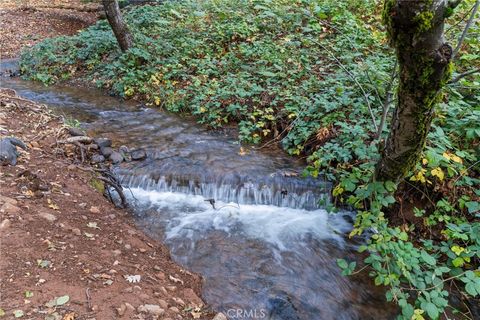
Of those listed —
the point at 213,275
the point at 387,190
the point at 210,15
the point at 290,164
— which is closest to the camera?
the point at 387,190

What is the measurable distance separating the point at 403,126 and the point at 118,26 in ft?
26.5

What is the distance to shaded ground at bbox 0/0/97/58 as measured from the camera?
1336 cm

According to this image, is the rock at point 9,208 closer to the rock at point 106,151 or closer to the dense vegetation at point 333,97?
the rock at point 106,151

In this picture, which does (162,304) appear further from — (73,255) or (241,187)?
(241,187)

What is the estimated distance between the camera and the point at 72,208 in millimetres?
3639

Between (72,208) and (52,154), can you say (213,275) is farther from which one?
(52,154)

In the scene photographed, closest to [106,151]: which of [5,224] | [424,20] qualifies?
[5,224]

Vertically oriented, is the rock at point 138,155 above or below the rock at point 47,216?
below

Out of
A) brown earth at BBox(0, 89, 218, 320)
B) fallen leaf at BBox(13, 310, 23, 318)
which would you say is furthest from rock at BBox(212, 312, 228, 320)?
fallen leaf at BBox(13, 310, 23, 318)

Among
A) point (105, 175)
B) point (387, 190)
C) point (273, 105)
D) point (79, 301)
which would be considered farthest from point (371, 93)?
point (79, 301)

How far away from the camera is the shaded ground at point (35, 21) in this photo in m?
13.4

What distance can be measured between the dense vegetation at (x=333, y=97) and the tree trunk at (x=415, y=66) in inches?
20.0

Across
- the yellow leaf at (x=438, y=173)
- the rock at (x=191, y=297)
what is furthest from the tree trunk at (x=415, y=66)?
the rock at (x=191, y=297)

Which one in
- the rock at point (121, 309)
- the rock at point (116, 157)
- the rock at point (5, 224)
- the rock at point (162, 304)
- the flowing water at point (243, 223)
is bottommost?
the flowing water at point (243, 223)
